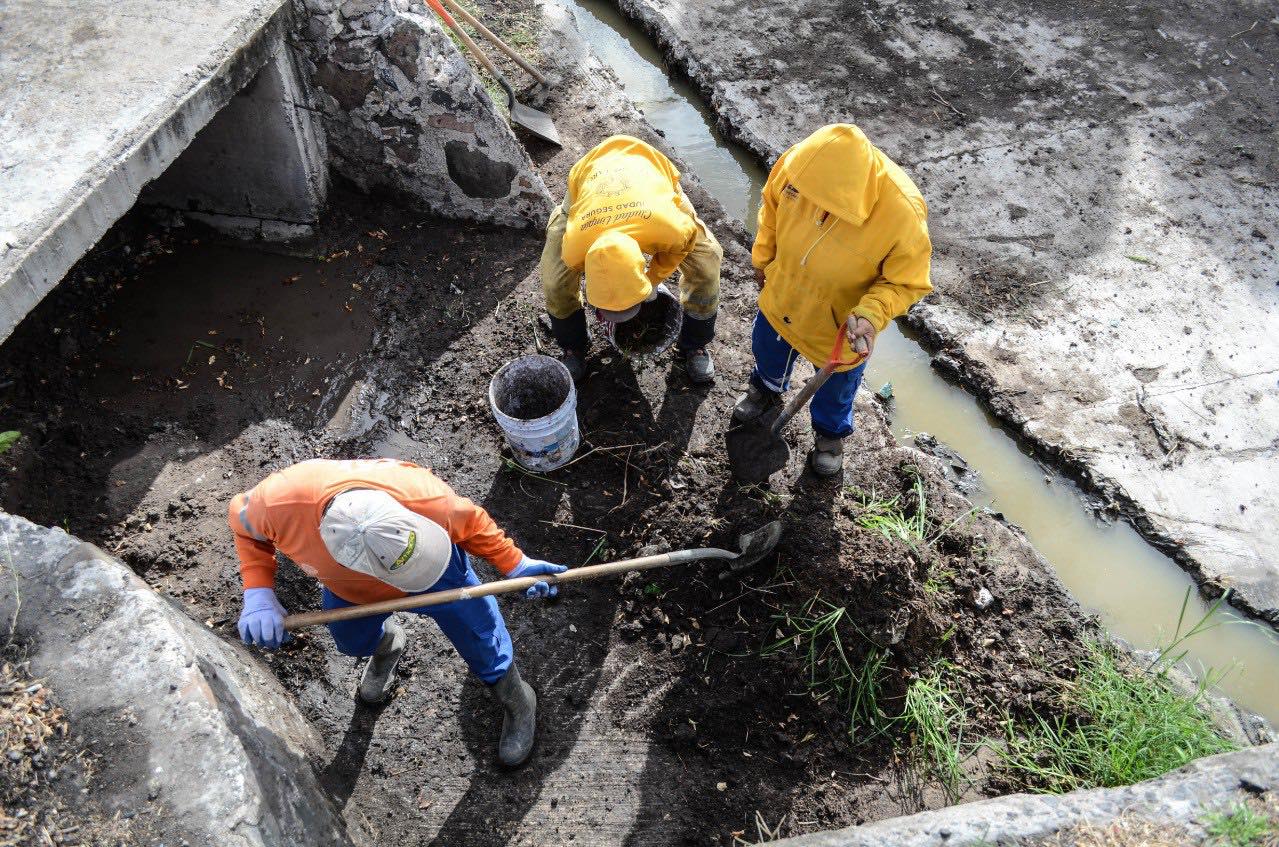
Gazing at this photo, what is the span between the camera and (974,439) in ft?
13.7

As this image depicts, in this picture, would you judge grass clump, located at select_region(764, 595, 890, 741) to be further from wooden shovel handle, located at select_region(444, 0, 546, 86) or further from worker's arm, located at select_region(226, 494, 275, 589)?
wooden shovel handle, located at select_region(444, 0, 546, 86)

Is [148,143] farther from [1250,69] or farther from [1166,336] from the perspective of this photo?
[1250,69]

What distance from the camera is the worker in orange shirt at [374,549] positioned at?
2.27m

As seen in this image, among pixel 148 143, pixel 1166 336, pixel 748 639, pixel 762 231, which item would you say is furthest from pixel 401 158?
pixel 1166 336

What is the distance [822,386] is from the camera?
3.48 meters

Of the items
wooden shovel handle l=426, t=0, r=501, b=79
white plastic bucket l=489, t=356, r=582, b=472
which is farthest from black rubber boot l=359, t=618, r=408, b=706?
wooden shovel handle l=426, t=0, r=501, b=79

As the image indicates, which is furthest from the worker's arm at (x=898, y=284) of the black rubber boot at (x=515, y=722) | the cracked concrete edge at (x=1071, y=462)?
the black rubber boot at (x=515, y=722)

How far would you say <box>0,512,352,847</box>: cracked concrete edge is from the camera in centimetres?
197

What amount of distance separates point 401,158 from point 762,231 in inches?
88.3

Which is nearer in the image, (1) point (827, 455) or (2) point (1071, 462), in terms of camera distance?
(1) point (827, 455)

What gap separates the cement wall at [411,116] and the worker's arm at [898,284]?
2.28 meters

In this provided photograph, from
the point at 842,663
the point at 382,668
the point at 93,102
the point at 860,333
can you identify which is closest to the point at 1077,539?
the point at 842,663

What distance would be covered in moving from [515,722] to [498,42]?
4325 mm

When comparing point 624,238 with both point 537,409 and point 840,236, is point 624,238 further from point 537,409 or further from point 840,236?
point 537,409
